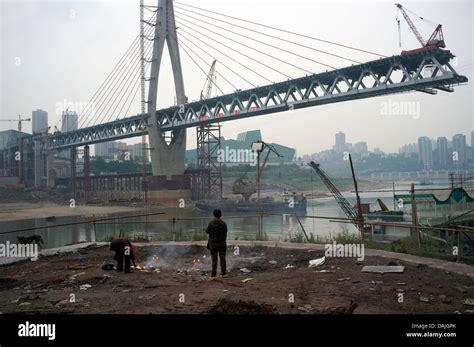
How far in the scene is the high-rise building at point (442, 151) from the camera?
80.3 feet

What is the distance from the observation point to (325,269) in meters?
9.29

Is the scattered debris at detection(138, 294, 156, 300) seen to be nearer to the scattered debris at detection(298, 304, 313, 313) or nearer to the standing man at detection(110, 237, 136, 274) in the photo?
the standing man at detection(110, 237, 136, 274)

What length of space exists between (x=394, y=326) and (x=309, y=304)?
5.99 ft

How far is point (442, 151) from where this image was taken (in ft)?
81.8

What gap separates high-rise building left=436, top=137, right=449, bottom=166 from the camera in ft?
80.3

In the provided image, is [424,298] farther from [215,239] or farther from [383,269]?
[215,239]

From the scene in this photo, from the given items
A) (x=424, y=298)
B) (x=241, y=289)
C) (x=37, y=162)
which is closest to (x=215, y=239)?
(x=241, y=289)

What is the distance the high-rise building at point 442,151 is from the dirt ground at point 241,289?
56.7ft

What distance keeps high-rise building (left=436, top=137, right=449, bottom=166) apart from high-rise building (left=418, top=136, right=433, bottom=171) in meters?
1.25

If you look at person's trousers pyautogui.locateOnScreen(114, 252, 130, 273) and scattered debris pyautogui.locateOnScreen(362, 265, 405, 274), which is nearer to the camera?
scattered debris pyautogui.locateOnScreen(362, 265, 405, 274)

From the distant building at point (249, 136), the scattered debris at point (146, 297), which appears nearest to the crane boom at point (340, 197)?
the scattered debris at point (146, 297)

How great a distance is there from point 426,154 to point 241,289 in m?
25.1

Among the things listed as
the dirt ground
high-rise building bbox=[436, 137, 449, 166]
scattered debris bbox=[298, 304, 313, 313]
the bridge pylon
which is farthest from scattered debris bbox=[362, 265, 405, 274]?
the bridge pylon

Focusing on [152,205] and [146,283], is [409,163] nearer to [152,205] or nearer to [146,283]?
[146,283]
